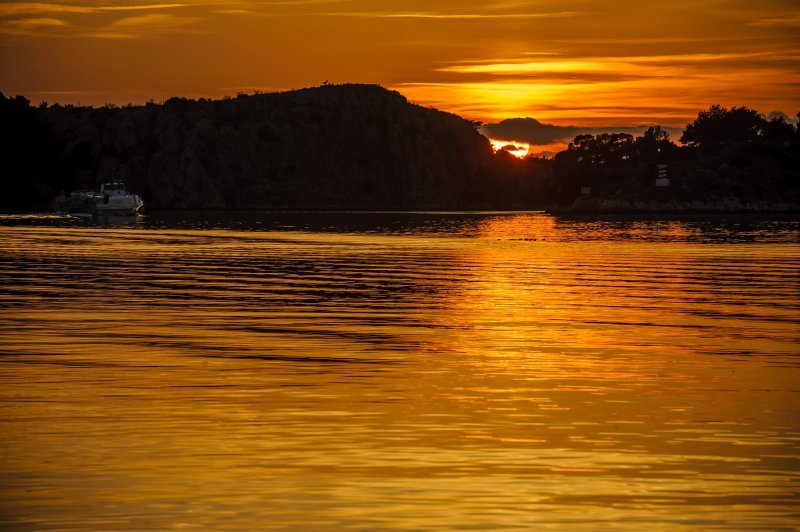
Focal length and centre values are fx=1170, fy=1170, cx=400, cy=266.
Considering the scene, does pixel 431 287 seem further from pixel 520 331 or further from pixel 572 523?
pixel 572 523

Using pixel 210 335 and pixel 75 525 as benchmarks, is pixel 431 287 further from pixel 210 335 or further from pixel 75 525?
pixel 75 525

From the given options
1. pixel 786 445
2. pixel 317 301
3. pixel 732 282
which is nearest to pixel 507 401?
pixel 786 445

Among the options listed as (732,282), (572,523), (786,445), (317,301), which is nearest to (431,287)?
(317,301)

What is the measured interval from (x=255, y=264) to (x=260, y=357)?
41.0 metres

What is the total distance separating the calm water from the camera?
13.5m

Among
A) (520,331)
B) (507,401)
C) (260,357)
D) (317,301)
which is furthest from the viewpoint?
(317,301)

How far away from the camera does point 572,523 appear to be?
12.8 metres

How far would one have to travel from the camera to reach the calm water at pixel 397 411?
1352 cm

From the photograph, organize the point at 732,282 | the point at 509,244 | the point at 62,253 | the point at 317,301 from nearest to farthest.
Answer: the point at 317,301 → the point at 732,282 → the point at 62,253 → the point at 509,244

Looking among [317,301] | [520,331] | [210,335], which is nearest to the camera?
[210,335]

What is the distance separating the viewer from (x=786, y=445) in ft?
55.6

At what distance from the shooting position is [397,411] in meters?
19.4

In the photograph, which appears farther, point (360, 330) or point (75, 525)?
point (360, 330)

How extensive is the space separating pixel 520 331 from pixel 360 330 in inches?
172
